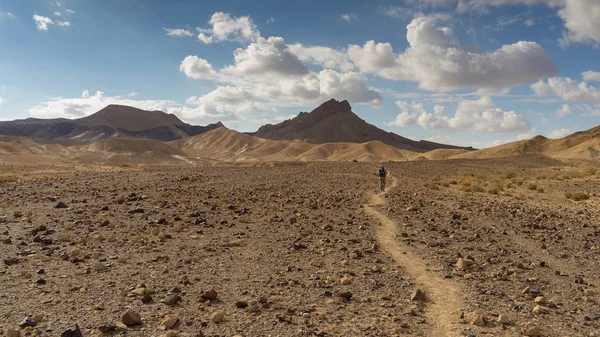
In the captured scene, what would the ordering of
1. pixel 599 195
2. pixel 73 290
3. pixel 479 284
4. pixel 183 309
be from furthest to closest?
pixel 599 195, pixel 479 284, pixel 73 290, pixel 183 309

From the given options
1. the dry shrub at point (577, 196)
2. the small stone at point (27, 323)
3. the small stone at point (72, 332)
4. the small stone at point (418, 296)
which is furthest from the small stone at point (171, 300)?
the dry shrub at point (577, 196)

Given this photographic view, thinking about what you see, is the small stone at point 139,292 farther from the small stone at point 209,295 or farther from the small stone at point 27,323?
the small stone at point 27,323

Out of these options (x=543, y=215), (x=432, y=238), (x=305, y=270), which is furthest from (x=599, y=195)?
(x=305, y=270)

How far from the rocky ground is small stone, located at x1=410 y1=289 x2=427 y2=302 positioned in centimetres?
2

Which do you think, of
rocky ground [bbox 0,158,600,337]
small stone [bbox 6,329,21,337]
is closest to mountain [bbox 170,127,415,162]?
rocky ground [bbox 0,158,600,337]

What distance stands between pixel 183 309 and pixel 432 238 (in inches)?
272

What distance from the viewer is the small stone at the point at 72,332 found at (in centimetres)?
490

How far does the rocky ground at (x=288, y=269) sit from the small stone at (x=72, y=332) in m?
0.16

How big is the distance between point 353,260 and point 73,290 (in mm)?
4859

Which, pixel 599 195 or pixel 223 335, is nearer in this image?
pixel 223 335

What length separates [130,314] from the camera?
541cm

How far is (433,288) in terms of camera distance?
719 centimetres

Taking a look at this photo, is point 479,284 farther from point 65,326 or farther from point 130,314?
point 65,326

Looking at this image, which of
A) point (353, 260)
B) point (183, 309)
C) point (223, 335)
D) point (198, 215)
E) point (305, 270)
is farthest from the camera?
point (198, 215)
